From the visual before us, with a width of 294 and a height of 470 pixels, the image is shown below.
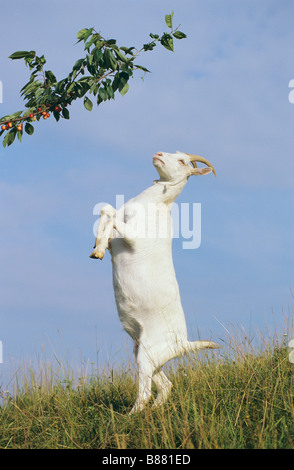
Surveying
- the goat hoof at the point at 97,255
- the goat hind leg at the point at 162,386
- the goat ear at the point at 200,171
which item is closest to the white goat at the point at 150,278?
the goat hind leg at the point at 162,386

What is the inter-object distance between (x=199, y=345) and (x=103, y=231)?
1.91m

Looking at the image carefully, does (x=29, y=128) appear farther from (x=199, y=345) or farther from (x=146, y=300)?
(x=199, y=345)

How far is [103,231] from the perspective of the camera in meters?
5.86

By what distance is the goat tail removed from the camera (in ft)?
21.2

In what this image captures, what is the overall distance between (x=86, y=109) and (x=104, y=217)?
1.36 m

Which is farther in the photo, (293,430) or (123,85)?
(123,85)

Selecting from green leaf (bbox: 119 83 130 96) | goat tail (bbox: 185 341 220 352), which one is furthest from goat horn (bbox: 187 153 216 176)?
goat tail (bbox: 185 341 220 352)

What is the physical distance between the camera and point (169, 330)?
629cm

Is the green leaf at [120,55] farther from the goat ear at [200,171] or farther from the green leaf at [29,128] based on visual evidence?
the goat ear at [200,171]

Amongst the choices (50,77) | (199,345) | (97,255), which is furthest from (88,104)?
(199,345)

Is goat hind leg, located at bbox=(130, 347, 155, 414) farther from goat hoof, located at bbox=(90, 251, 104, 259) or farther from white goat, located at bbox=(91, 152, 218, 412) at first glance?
goat hoof, located at bbox=(90, 251, 104, 259)
